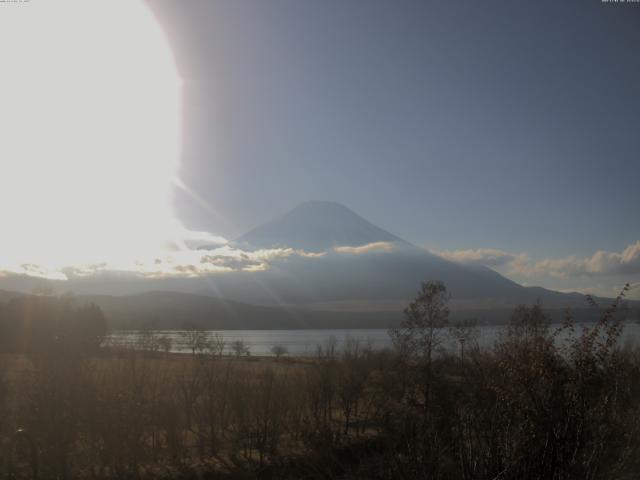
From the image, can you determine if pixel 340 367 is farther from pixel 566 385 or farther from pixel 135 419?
pixel 566 385

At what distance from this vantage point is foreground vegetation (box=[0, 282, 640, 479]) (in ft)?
19.1

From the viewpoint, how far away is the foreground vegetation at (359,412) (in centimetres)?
582

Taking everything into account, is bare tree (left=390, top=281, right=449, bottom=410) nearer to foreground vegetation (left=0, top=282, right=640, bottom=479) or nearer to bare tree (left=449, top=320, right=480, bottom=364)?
foreground vegetation (left=0, top=282, right=640, bottom=479)

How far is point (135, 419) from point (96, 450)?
159 centimetres

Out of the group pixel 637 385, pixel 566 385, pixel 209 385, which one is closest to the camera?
pixel 566 385

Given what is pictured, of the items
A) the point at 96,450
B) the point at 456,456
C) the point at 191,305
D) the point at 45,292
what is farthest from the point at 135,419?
the point at 191,305

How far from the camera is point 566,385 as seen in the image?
5.95 m

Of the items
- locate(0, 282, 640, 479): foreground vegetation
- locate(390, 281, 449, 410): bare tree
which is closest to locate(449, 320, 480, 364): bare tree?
locate(0, 282, 640, 479): foreground vegetation

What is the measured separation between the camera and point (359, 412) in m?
30.6

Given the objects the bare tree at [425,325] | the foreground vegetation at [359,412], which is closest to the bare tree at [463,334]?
the foreground vegetation at [359,412]

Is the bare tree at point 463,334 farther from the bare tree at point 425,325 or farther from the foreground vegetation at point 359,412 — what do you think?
the bare tree at point 425,325

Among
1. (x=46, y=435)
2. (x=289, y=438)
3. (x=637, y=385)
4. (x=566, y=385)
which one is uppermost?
(x=566, y=385)

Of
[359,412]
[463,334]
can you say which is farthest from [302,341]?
[463,334]

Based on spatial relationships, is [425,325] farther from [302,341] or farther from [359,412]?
[302,341]
